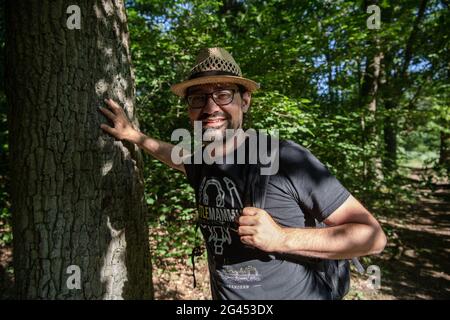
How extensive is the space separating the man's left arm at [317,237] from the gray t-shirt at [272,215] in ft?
0.46

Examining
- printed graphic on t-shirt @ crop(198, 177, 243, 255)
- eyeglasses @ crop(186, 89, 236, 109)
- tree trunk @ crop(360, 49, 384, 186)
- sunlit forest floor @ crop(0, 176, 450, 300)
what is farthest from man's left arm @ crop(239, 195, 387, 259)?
tree trunk @ crop(360, 49, 384, 186)

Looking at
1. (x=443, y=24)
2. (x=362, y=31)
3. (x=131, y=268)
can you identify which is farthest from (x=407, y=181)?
(x=131, y=268)

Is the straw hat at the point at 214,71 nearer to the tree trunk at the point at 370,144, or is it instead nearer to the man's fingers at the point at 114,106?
the man's fingers at the point at 114,106

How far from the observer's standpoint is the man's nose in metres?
2.02

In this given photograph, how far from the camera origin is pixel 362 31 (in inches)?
205

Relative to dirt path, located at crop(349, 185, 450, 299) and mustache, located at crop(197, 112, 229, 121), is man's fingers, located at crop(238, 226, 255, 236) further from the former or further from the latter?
dirt path, located at crop(349, 185, 450, 299)

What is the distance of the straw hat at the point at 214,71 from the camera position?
2000 millimetres

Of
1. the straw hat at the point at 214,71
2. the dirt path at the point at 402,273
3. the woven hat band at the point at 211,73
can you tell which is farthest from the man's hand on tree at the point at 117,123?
the dirt path at the point at 402,273

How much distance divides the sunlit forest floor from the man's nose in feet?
10.6

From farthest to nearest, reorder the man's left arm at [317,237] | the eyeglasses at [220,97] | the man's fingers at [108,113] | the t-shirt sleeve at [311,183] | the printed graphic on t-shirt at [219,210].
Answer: the eyeglasses at [220,97] < the man's fingers at [108,113] < the printed graphic on t-shirt at [219,210] < the t-shirt sleeve at [311,183] < the man's left arm at [317,237]

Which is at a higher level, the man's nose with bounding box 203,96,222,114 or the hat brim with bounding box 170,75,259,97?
the hat brim with bounding box 170,75,259,97

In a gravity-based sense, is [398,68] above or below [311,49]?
above

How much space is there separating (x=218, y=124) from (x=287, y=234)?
910 millimetres
